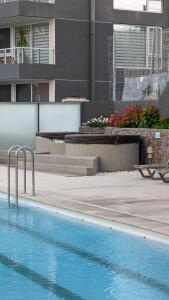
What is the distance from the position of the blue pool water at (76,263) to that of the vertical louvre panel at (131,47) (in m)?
22.8

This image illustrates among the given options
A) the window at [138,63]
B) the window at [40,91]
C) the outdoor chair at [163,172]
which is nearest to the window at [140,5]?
the window at [138,63]

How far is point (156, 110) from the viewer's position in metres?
21.1

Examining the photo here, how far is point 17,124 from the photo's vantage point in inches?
974

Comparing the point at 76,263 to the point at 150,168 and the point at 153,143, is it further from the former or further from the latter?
the point at 153,143

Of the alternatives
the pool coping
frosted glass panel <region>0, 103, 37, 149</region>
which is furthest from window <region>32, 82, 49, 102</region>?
the pool coping

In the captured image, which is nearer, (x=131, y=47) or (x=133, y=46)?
(x=131, y=47)

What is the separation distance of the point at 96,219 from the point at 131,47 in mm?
23557

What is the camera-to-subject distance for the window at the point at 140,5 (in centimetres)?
3436

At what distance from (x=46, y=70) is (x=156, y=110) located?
12.2 m

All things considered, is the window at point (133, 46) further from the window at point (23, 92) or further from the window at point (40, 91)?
the window at point (23, 92)

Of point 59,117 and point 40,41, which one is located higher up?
point 40,41

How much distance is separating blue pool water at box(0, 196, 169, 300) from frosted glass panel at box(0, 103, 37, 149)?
13312 millimetres

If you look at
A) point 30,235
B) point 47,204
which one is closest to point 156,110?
point 47,204

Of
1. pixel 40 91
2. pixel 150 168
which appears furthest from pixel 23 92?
pixel 150 168
